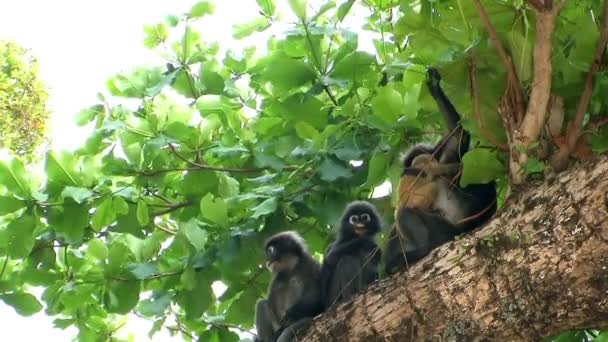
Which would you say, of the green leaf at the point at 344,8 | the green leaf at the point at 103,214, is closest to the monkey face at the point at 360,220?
the green leaf at the point at 103,214

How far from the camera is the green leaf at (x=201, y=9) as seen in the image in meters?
5.58

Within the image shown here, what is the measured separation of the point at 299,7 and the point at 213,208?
4.22 ft

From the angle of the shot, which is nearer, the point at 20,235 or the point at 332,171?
the point at 332,171

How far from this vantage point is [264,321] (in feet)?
18.9

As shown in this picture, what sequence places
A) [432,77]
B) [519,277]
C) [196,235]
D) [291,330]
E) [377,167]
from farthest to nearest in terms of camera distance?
[291,330] → [196,235] → [377,167] → [432,77] → [519,277]

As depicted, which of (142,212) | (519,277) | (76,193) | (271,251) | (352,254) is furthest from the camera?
(271,251)

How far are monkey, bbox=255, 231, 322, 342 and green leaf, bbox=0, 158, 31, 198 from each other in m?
1.59

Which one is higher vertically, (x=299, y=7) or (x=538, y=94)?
(x=538, y=94)

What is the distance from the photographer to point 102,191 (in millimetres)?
5137

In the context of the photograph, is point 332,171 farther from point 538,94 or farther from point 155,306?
point 538,94

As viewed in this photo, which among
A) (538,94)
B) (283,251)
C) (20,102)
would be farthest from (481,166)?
(20,102)

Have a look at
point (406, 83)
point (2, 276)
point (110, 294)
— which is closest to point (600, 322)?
point (406, 83)

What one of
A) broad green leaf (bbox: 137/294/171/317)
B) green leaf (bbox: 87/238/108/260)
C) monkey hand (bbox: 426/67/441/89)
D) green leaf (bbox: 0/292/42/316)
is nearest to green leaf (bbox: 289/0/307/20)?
monkey hand (bbox: 426/67/441/89)

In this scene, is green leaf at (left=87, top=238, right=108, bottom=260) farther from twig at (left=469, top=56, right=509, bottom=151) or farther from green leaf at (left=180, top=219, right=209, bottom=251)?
twig at (left=469, top=56, right=509, bottom=151)
